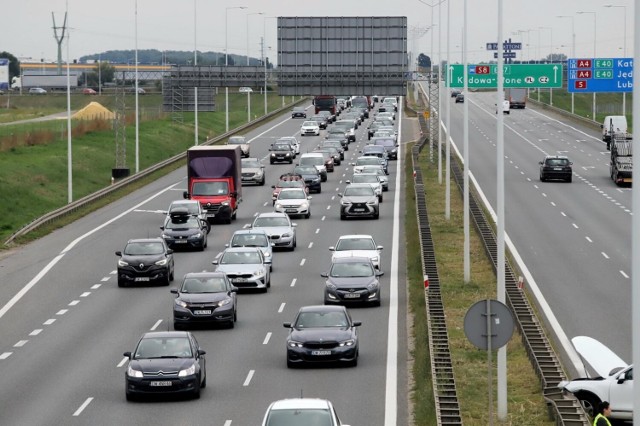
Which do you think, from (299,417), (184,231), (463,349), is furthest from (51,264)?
(299,417)

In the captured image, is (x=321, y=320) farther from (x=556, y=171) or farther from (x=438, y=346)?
(x=556, y=171)

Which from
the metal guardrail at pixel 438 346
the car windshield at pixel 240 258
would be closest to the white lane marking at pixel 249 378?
the metal guardrail at pixel 438 346

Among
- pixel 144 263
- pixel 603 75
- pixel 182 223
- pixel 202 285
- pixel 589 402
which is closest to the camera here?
pixel 589 402

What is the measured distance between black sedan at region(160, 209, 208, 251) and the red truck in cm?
687

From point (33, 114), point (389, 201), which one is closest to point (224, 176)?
point (389, 201)

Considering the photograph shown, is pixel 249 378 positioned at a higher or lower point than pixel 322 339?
lower

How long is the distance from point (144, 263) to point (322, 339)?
46.8 feet

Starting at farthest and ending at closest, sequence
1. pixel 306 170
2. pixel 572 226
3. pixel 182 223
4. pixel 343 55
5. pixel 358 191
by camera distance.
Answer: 1. pixel 343 55
2. pixel 306 170
3. pixel 358 191
4. pixel 572 226
5. pixel 182 223

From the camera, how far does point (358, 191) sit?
67.0 meters

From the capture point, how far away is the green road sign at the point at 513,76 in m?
82.8

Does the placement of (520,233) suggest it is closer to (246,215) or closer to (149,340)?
(246,215)

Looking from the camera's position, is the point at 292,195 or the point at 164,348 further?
the point at 292,195

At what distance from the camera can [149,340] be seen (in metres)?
30.0

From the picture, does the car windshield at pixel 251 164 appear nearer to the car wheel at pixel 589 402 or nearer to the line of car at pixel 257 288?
the line of car at pixel 257 288
